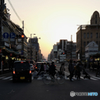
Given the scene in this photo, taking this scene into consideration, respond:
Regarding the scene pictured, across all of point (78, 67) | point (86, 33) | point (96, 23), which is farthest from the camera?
point (96, 23)

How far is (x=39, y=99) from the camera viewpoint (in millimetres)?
7410

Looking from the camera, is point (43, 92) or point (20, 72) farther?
point (20, 72)

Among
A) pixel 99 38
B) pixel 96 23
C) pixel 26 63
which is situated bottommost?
pixel 26 63

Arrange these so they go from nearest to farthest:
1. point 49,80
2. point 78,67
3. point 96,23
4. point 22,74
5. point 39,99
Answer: point 39,99 < point 49,80 < point 22,74 < point 78,67 < point 96,23

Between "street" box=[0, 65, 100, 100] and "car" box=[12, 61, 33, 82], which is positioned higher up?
"car" box=[12, 61, 33, 82]

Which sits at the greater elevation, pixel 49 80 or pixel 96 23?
pixel 96 23

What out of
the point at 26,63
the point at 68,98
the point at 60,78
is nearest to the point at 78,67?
the point at 60,78

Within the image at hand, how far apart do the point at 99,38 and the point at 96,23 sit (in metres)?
14.2

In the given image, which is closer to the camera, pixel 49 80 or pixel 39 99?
pixel 39 99

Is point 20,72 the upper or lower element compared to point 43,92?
upper

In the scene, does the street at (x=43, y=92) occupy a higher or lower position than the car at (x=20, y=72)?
lower

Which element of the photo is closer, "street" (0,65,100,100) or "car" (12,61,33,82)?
"street" (0,65,100,100)

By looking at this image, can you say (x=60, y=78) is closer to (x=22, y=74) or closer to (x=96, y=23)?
(x=22, y=74)

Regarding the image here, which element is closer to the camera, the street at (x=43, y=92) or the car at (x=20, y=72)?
the street at (x=43, y=92)
